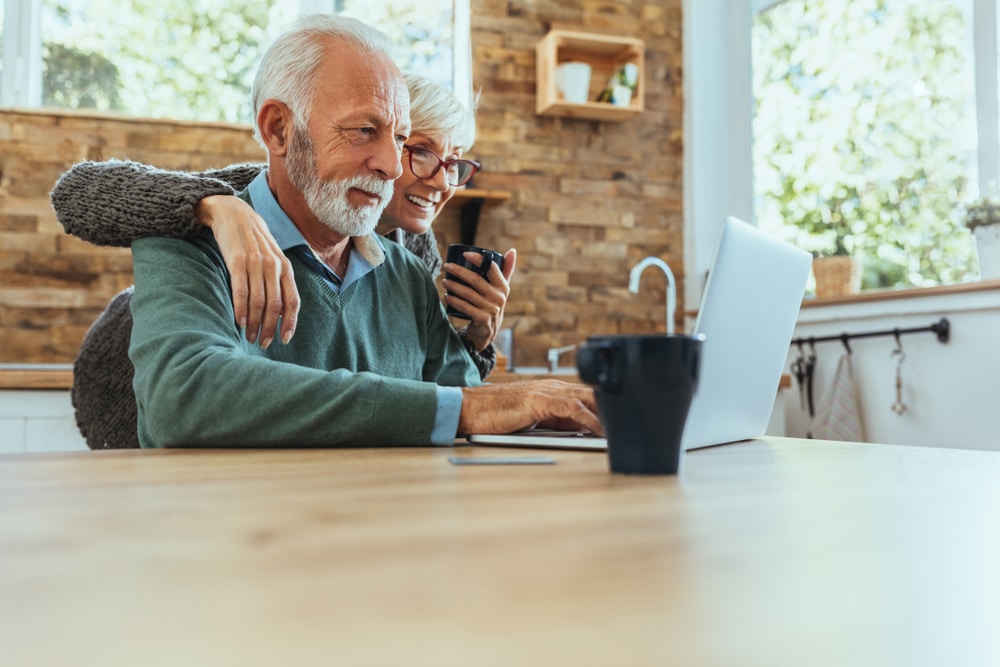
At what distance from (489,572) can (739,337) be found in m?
0.63

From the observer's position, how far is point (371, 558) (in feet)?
1.20

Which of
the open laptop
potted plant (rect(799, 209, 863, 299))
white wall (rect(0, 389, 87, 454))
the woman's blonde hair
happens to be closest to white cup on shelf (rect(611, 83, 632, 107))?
potted plant (rect(799, 209, 863, 299))

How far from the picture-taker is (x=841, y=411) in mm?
2922

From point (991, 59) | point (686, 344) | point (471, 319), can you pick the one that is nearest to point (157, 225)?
point (471, 319)

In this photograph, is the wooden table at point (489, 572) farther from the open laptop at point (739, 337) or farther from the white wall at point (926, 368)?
the white wall at point (926, 368)

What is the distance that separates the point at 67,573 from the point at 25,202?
3.18 metres

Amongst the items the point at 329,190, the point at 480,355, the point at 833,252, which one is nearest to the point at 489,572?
the point at 329,190

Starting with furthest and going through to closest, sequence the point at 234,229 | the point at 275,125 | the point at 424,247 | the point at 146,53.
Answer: the point at 146,53 < the point at 424,247 < the point at 275,125 < the point at 234,229

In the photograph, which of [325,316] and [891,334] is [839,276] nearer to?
[891,334]

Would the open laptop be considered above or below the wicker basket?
below

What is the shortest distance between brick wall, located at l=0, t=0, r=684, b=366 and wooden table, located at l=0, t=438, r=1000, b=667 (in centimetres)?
279

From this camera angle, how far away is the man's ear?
1.48 metres

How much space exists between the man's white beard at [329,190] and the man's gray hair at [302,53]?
5 cm

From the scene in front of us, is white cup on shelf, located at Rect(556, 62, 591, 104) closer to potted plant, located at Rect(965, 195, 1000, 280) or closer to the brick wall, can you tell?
the brick wall
